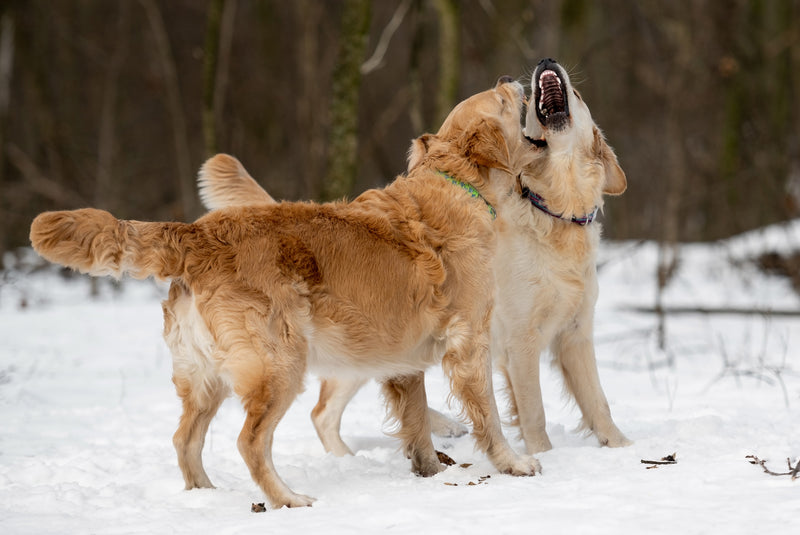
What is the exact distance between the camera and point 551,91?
15.8 feet

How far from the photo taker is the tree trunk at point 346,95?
8.05 meters

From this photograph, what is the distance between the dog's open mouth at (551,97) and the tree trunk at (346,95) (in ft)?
11.3

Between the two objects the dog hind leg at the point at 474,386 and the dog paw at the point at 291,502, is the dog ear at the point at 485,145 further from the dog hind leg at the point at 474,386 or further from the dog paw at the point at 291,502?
the dog paw at the point at 291,502

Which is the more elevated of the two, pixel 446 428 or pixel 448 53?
pixel 448 53

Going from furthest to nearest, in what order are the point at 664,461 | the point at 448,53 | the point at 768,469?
1. the point at 448,53
2. the point at 664,461
3. the point at 768,469

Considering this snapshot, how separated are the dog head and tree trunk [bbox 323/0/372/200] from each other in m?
3.52

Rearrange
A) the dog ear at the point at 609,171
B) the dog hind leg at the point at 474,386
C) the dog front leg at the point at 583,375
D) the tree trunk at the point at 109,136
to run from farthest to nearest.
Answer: the tree trunk at the point at 109,136 < the dog ear at the point at 609,171 < the dog front leg at the point at 583,375 < the dog hind leg at the point at 474,386

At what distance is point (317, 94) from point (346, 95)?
6.31m

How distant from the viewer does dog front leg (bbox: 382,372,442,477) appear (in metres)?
4.23

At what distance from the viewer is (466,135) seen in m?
4.41

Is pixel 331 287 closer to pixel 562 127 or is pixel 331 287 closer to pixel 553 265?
pixel 553 265

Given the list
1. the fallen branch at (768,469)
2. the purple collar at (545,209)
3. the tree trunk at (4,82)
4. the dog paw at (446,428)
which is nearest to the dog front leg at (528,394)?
the dog paw at (446,428)

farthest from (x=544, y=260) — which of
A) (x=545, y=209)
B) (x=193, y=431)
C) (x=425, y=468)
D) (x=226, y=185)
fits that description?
(x=193, y=431)

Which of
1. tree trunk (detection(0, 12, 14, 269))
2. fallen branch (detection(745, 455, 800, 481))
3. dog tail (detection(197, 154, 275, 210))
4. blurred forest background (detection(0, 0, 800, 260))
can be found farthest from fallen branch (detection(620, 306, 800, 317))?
tree trunk (detection(0, 12, 14, 269))
